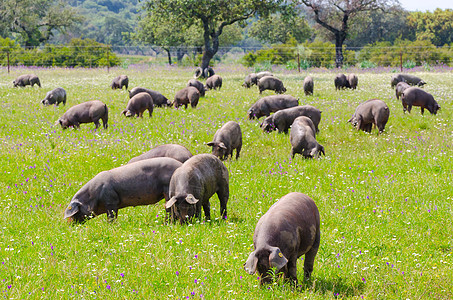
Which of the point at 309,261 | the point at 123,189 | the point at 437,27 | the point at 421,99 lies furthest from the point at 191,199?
the point at 437,27

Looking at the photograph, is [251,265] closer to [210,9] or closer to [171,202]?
[171,202]

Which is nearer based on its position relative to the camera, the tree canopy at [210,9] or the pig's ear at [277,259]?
the pig's ear at [277,259]

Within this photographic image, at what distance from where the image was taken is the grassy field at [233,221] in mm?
5293

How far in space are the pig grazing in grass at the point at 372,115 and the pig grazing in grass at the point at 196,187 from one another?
26.7 ft

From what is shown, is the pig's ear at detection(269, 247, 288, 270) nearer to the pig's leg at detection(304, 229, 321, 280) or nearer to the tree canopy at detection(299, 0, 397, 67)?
the pig's leg at detection(304, 229, 321, 280)

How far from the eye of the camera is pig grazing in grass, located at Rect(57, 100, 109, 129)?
1528 cm

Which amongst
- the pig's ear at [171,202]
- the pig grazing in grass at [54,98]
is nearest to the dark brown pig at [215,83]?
the pig grazing in grass at [54,98]

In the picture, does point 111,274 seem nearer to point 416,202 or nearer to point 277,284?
point 277,284

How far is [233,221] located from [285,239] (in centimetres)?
267

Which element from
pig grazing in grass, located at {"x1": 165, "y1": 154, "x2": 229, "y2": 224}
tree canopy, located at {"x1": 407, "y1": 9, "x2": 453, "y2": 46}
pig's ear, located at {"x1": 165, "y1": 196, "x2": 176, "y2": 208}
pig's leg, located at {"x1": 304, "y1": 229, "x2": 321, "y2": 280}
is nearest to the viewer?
pig's leg, located at {"x1": 304, "y1": 229, "x2": 321, "y2": 280}

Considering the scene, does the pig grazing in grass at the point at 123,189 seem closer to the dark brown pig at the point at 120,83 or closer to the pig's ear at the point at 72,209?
the pig's ear at the point at 72,209

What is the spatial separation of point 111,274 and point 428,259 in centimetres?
392

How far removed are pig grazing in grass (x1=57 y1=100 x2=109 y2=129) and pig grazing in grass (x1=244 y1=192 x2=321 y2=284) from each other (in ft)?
35.6

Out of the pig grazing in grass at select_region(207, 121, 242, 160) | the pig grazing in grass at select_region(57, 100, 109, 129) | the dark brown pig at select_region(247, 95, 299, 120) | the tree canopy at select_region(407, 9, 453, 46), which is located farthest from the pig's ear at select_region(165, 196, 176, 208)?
the tree canopy at select_region(407, 9, 453, 46)
